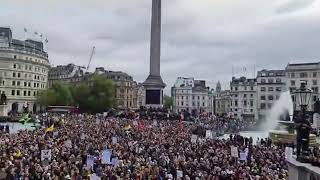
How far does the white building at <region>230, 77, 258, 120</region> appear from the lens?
16212 centimetres

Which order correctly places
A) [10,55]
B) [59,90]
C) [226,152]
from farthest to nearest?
[10,55] < [59,90] < [226,152]

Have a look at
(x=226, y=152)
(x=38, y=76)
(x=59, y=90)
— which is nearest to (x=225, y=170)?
(x=226, y=152)

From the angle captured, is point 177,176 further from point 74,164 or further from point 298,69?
point 298,69

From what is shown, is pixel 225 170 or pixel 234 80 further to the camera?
pixel 234 80

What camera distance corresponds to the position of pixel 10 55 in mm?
138500

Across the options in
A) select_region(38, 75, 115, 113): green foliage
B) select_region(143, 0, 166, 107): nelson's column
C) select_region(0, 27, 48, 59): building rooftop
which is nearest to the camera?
select_region(143, 0, 166, 107): nelson's column

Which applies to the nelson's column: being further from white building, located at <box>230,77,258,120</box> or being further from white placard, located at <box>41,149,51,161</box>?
white building, located at <box>230,77,258,120</box>

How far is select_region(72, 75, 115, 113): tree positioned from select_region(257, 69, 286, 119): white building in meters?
47.0

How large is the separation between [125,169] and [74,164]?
2788 mm

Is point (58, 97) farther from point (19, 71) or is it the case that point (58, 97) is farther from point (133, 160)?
point (133, 160)

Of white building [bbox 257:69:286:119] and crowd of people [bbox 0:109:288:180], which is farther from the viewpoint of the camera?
white building [bbox 257:69:286:119]

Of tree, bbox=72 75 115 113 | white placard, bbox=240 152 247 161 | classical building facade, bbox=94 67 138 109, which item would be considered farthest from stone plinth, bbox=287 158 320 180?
classical building facade, bbox=94 67 138 109

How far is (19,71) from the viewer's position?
141250mm

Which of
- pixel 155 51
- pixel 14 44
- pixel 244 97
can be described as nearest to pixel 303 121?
pixel 155 51
